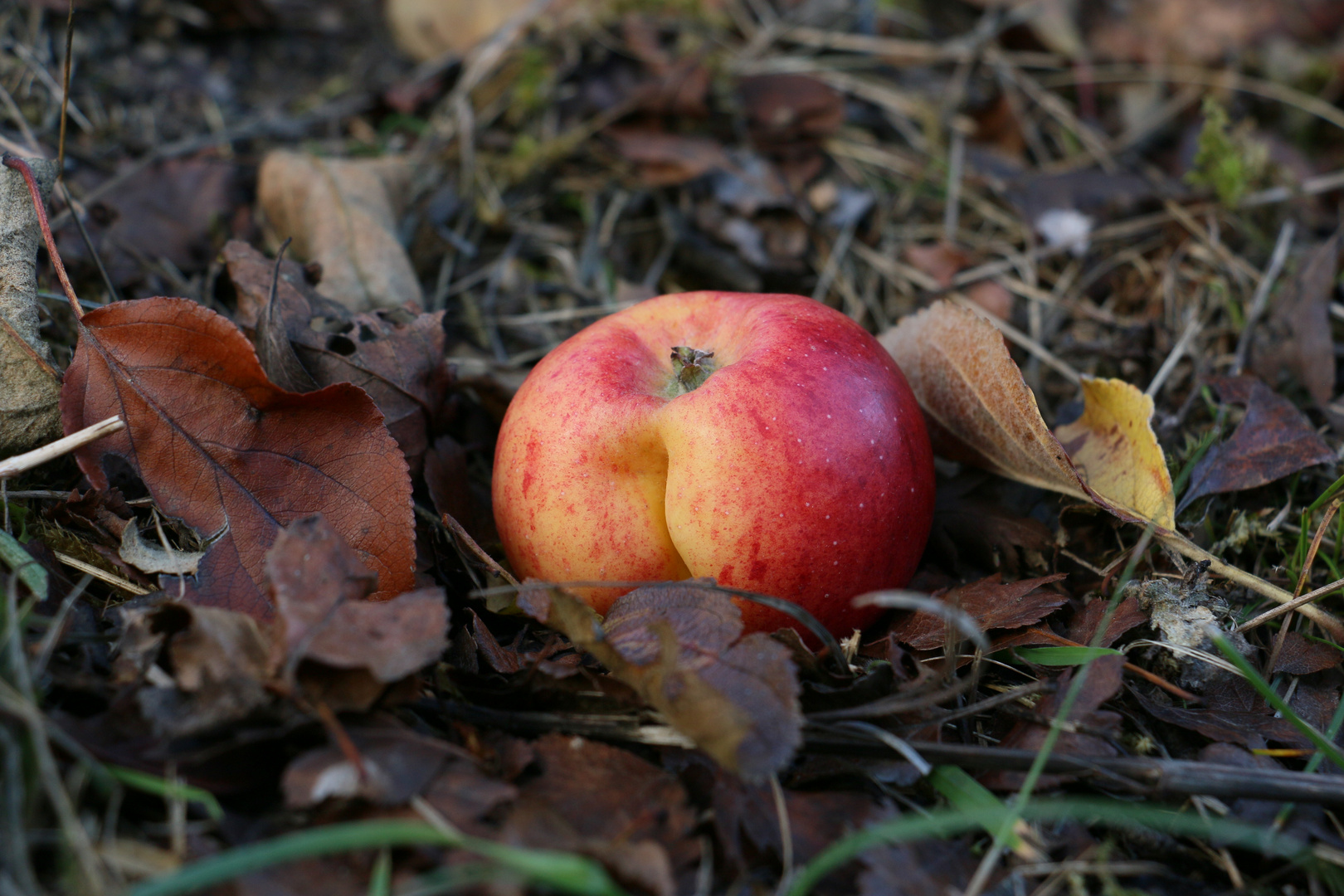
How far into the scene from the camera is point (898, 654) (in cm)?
169

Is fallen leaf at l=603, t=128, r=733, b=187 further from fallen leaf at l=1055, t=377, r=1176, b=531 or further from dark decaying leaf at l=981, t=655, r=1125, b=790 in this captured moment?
dark decaying leaf at l=981, t=655, r=1125, b=790

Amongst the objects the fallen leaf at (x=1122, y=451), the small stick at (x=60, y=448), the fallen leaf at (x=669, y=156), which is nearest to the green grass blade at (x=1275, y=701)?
the fallen leaf at (x=1122, y=451)

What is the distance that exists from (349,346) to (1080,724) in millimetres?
1917

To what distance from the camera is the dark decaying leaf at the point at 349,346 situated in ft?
6.91

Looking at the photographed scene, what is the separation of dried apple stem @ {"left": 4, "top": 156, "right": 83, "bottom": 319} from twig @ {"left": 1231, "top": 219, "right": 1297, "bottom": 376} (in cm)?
291

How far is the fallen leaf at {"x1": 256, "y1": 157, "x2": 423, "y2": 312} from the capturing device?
2531 millimetres

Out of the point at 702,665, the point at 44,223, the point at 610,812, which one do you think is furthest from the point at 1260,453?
the point at 44,223

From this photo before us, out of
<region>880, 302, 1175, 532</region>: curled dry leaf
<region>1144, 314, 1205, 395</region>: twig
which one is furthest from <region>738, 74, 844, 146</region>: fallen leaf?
<region>1144, 314, 1205, 395</region>: twig

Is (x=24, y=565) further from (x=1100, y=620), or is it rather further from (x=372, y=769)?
(x=1100, y=620)

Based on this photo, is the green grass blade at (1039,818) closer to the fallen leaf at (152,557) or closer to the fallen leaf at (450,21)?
the fallen leaf at (152,557)

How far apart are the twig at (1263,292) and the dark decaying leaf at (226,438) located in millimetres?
2301

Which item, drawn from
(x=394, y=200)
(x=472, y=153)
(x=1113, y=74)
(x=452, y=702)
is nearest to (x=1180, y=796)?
(x=452, y=702)

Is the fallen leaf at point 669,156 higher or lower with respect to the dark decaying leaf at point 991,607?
higher

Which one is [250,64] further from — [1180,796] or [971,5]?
[1180,796]
